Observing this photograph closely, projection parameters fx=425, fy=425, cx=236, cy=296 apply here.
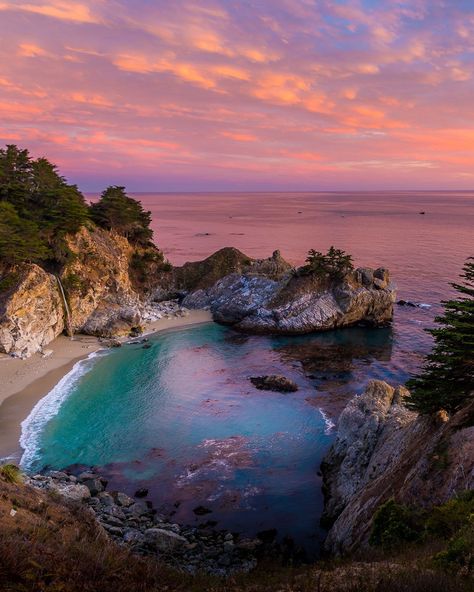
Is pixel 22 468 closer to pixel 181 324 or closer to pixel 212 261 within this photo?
pixel 181 324

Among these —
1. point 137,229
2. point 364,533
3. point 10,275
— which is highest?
point 137,229

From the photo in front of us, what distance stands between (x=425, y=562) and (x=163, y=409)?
27660 mm

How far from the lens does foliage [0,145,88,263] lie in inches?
1753

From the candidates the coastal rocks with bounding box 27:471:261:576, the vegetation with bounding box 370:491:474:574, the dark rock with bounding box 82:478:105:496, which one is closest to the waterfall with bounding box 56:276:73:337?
the coastal rocks with bounding box 27:471:261:576

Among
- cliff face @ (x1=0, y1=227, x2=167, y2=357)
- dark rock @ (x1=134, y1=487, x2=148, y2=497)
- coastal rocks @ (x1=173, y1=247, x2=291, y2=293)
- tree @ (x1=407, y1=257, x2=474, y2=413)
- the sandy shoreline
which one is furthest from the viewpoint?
coastal rocks @ (x1=173, y1=247, x2=291, y2=293)

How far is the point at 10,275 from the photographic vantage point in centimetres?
4481

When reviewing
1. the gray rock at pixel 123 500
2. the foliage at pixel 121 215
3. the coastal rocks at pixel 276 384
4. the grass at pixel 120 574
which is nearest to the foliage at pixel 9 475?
the grass at pixel 120 574

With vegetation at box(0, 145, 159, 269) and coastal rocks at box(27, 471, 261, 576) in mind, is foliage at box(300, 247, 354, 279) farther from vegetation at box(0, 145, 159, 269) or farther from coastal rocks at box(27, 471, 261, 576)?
coastal rocks at box(27, 471, 261, 576)

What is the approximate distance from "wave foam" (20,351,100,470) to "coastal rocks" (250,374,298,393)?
56.4 feet

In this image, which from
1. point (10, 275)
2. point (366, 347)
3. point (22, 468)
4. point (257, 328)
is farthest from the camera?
point (257, 328)

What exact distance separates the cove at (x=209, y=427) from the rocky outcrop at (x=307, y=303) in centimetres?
721

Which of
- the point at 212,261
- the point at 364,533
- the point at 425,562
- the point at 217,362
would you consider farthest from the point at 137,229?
the point at 425,562

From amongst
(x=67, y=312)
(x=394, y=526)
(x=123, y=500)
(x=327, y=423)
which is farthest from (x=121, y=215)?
(x=394, y=526)

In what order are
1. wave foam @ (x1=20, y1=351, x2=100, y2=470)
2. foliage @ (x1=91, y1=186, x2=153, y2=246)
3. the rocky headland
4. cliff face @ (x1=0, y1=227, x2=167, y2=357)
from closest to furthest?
wave foam @ (x1=20, y1=351, x2=100, y2=470) < cliff face @ (x1=0, y1=227, x2=167, y2=357) < the rocky headland < foliage @ (x1=91, y1=186, x2=153, y2=246)
